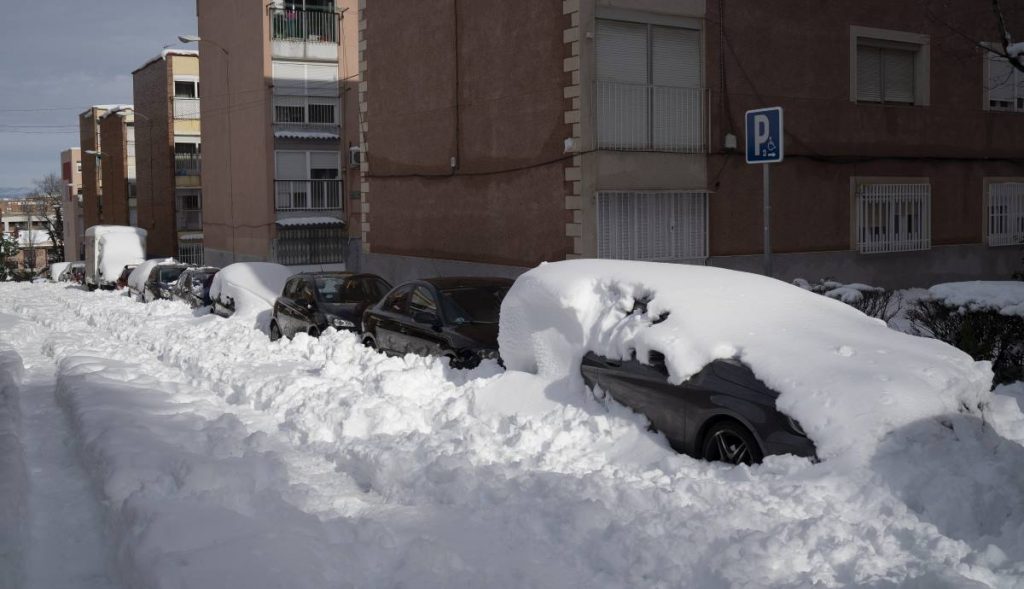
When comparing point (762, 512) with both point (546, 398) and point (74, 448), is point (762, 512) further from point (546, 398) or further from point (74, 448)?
point (74, 448)

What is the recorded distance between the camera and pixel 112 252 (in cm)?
4197

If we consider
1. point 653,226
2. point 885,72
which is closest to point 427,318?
point 653,226

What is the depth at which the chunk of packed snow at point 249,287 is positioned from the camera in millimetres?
19844

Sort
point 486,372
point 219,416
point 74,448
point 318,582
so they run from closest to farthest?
point 318,582 < point 74,448 < point 219,416 < point 486,372

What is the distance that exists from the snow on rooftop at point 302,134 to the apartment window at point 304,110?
40cm

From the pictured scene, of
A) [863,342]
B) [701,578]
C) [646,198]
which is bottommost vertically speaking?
[701,578]

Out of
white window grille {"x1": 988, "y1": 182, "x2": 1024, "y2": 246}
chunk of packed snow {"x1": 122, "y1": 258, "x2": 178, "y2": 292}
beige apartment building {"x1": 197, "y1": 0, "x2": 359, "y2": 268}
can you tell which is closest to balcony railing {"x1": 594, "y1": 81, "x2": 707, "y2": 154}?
Answer: white window grille {"x1": 988, "y1": 182, "x2": 1024, "y2": 246}

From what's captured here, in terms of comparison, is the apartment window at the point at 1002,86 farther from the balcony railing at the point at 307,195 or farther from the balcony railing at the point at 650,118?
the balcony railing at the point at 307,195

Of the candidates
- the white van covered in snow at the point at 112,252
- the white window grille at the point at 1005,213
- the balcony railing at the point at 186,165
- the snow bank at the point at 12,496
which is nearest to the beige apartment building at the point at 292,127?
the white van covered in snow at the point at 112,252

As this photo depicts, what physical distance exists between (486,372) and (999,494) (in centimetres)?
553

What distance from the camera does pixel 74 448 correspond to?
8477mm

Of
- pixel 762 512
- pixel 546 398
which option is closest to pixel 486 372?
pixel 546 398

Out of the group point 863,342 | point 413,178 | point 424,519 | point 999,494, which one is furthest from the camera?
point 413,178

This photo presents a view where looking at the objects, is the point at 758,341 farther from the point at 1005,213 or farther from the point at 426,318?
the point at 1005,213
